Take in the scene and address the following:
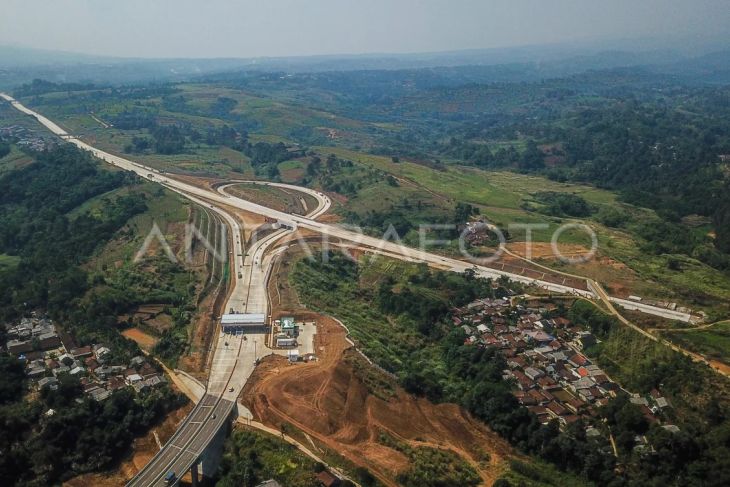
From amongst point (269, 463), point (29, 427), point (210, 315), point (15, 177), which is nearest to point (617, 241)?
point (210, 315)

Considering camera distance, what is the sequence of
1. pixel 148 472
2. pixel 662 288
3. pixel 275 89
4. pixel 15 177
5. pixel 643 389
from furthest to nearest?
pixel 275 89
pixel 15 177
pixel 662 288
pixel 643 389
pixel 148 472

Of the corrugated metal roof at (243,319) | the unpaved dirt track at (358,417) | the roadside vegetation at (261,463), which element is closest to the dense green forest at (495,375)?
the unpaved dirt track at (358,417)

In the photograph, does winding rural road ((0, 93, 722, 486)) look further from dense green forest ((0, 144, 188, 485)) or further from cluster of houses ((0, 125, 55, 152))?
cluster of houses ((0, 125, 55, 152))

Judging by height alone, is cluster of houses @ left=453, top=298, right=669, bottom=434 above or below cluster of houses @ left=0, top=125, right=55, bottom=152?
below

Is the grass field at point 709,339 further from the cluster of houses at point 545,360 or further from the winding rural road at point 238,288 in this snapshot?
the cluster of houses at point 545,360

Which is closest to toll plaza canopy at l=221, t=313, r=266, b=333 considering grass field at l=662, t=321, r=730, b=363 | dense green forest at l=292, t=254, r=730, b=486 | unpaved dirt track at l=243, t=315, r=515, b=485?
unpaved dirt track at l=243, t=315, r=515, b=485

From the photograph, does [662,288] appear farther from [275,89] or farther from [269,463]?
[275,89]
